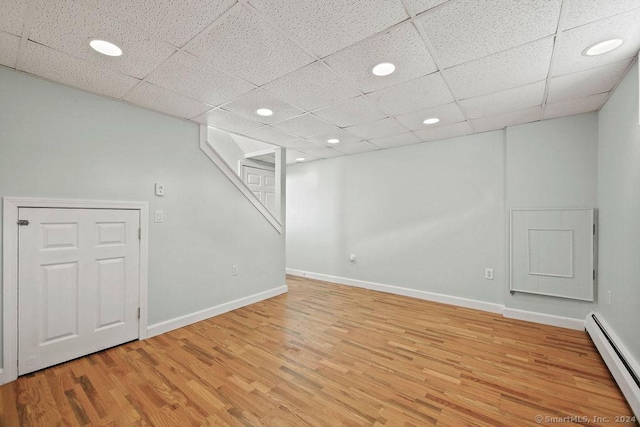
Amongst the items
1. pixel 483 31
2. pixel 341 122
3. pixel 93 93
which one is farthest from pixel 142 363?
pixel 483 31

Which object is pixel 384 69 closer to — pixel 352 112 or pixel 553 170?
pixel 352 112

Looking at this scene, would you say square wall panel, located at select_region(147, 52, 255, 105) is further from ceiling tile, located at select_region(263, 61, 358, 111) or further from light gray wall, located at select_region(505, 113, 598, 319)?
light gray wall, located at select_region(505, 113, 598, 319)

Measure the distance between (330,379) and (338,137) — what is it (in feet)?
10.0

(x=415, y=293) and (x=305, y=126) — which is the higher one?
(x=305, y=126)

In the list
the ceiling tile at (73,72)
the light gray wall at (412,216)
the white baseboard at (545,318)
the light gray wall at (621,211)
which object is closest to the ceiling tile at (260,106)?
the ceiling tile at (73,72)

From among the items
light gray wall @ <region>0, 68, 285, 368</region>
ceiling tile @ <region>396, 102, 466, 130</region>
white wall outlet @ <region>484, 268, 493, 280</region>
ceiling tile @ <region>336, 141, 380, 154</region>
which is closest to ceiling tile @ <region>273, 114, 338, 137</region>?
ceiling tile @ <region>336, 141, 380, 154</region>

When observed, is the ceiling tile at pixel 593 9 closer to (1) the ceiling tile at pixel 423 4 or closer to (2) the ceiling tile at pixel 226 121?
(1) the ceiling tile at pixel 423 4

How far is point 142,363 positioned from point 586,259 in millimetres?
4604

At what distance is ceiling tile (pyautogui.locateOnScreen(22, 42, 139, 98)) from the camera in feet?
6.20

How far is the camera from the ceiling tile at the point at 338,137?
3723 mm

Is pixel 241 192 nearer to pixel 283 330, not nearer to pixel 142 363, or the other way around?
pixel 283 330

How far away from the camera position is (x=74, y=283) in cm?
234

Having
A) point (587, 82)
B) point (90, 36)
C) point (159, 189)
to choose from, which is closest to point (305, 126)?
point (159, 189)

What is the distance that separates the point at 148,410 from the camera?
5.70ft
